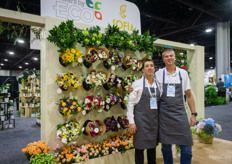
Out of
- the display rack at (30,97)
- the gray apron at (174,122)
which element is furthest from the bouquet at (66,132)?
the display rack at (30,97)

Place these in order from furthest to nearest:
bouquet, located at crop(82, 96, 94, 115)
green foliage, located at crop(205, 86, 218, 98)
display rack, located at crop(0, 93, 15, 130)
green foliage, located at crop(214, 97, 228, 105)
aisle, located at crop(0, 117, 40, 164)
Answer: green foliage, located at crop(205, 86, 218, 98) < green foliage, located at crop(214, 97, 228, 105) < display rack, located at crop(0, 93, 15, 130) < aisle, located at crop(0, 117, 40, 164) < bouquet, located at crop(82, 96, 94, 115)

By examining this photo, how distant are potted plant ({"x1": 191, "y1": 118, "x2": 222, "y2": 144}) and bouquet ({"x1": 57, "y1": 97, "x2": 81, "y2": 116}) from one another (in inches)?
104

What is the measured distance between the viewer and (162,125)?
2102 mm

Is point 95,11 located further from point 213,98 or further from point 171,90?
point 213,98

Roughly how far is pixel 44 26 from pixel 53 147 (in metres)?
1.59

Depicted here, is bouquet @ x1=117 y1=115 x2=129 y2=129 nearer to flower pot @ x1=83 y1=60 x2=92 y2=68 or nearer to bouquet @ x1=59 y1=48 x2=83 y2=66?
flower pot @ x1=83 y1=60 x2=92 y2=68

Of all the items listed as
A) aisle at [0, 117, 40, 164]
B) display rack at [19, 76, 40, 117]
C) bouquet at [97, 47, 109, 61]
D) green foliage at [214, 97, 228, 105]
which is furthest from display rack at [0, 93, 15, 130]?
green foliage at [214, 97, 228, 105]

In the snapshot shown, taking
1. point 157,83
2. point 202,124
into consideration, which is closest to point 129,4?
point 157,83

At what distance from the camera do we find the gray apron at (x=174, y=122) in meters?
2.05

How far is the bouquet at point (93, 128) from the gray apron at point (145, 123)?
651 millimetres

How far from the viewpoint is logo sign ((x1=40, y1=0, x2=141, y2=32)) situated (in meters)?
2.70

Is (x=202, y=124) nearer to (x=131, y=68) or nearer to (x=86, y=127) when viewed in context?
(x=131, y=68)

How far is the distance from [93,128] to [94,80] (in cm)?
66

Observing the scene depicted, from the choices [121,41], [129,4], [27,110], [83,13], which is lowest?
[27,110]
